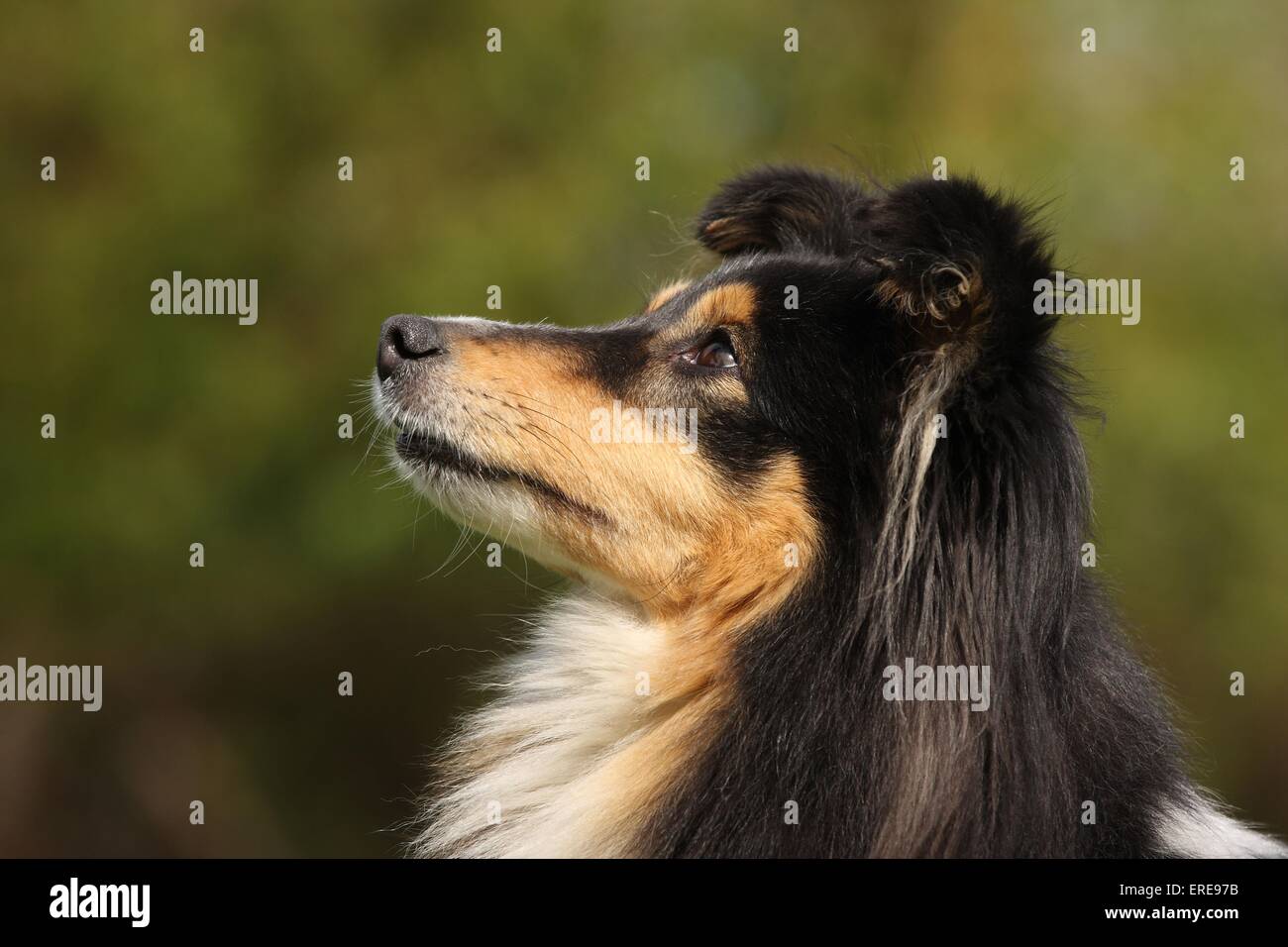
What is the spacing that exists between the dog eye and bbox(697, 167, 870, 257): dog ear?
0.78 metres

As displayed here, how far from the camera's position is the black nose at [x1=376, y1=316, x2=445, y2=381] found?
15.4ft

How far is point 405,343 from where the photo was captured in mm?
4707

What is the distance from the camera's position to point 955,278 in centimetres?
407

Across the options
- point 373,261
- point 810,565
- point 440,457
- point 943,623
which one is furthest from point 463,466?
point 373,261

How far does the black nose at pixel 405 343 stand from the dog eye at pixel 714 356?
0.89 metres

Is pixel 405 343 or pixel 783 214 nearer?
pixel 405 343

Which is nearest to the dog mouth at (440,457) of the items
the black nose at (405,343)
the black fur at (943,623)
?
the black nose at (405,343)

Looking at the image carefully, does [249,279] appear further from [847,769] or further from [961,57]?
[847,769]

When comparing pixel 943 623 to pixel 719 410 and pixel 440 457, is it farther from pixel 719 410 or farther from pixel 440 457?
pixel 440 457

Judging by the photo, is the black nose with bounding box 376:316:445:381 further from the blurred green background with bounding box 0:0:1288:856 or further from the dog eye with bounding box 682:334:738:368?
the blurred green background with bounding box 0:0:1288:856

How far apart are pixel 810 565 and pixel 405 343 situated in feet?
5.28

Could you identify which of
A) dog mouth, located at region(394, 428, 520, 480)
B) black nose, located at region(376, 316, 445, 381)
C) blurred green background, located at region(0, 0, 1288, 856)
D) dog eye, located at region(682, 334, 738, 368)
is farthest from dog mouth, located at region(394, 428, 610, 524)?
blurred green background, located at region(0, 0, 1288, 856)

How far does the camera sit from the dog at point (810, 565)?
4047 millimetres
